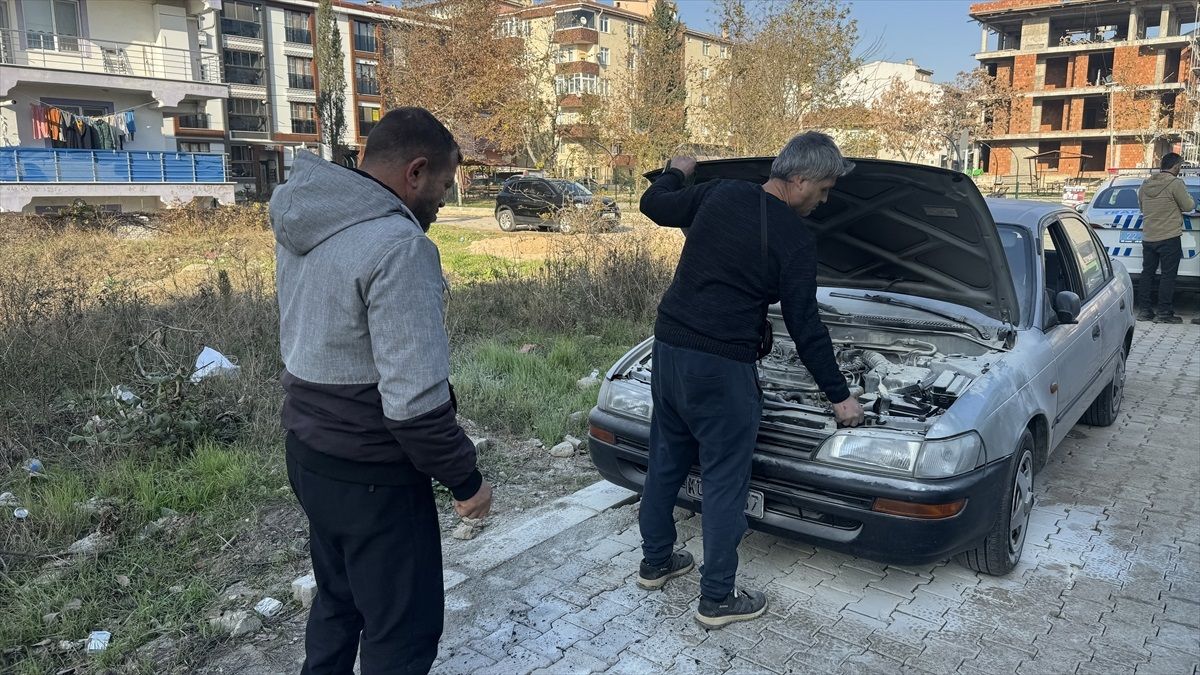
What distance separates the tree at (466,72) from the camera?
112ft

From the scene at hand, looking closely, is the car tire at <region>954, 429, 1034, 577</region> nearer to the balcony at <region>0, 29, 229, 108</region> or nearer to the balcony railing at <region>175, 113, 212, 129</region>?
the balcony at <region>0, 29, 229, 108</region>

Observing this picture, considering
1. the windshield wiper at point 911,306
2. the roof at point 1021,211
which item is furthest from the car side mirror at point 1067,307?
the roof at point 1021,211

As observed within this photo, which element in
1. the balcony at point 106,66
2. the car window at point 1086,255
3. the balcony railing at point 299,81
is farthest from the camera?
the balcony railing at point 299,81

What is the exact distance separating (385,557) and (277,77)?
56871 mm

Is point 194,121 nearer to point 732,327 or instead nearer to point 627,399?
point 627,399

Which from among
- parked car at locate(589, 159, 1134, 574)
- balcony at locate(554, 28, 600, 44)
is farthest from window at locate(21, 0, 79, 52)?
balcony at locate(554, 28, 600, 44)

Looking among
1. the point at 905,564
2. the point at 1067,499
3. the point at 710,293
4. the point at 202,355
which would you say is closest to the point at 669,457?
the point at 710,293

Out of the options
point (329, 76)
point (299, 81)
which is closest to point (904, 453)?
point (329, 76)

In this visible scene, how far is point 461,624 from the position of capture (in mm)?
3498

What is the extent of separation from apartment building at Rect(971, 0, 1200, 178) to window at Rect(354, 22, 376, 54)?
157 ft

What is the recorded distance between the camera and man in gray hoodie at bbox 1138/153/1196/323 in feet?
31.3

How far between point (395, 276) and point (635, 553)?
252cm

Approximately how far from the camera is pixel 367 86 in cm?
5662

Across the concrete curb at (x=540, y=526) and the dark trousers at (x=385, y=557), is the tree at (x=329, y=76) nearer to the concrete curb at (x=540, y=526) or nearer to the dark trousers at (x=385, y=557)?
the concrete curb at (x=540, y=526)
